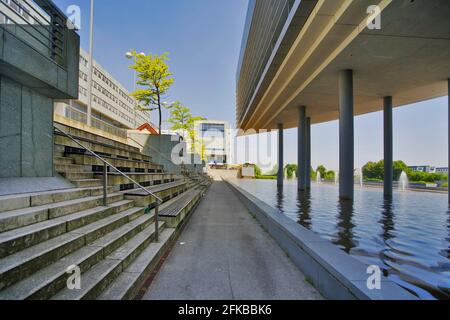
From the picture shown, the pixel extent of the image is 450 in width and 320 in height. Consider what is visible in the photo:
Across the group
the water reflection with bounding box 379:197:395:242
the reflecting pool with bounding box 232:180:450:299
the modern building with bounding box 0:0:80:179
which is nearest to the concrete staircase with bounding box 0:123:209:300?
the modern building with bounding box 0:0:80:179

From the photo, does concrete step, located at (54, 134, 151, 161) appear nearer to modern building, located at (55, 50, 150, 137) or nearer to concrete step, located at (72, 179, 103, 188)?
concrete step, located at (72, 179, 103, 188)

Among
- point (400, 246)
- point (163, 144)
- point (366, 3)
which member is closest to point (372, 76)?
point (366, 3)

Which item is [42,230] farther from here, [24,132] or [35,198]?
[24,132]

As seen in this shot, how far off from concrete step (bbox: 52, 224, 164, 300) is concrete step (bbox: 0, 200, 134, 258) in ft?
2.25

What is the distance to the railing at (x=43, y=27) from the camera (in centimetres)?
398

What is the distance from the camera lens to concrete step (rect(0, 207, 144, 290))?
6.89 feet

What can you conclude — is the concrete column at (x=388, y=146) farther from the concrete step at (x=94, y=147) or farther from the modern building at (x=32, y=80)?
the modern building at (x=32, y=80)

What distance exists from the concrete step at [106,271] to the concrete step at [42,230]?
69 cm

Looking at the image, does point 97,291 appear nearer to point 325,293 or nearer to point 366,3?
point 325,293

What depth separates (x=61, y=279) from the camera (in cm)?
234

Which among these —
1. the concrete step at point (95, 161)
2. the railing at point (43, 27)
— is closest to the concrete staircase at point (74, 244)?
the concrete step at point (95, 161)

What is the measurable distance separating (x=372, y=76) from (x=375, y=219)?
32.0 ft

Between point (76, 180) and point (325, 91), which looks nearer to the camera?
point (76, 180)

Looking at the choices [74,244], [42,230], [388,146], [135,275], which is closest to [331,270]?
[135,275]
